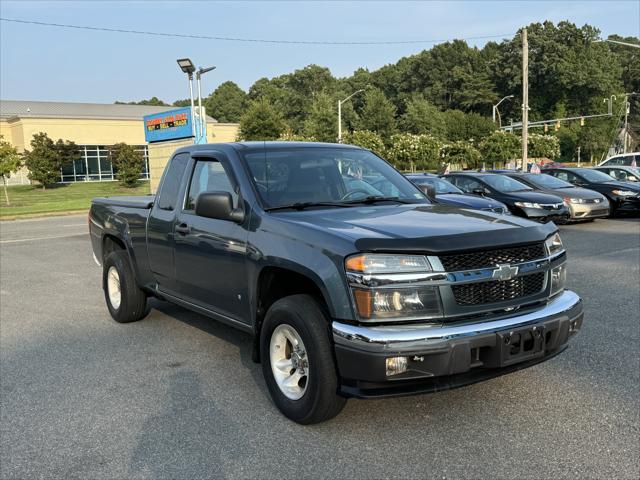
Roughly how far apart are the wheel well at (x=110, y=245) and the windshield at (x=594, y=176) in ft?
49.9

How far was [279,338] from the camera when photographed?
13.1ft

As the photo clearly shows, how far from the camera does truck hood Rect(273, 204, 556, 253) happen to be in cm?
342

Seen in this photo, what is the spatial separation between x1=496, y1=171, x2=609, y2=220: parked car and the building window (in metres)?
42.7

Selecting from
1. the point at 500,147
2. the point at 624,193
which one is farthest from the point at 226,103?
the point at 624,193

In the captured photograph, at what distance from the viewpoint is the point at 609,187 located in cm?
1728

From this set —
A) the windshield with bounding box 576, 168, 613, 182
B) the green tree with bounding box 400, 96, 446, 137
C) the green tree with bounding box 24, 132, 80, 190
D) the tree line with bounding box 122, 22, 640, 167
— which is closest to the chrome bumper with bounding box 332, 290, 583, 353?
the windshield with bounding box 576, 168, 613, 182

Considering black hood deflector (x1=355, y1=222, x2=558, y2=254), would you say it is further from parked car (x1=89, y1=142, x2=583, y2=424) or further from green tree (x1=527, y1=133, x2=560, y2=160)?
green tree (x1=527, y1=133, x2=560, y2=160)

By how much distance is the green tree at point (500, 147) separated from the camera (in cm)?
5681

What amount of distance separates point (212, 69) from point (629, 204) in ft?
58.6

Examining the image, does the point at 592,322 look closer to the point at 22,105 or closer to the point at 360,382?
the point at 360,382

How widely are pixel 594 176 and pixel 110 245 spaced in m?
15.5

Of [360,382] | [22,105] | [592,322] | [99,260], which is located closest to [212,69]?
[99,260]

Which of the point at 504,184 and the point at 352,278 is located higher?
the point at 352,278

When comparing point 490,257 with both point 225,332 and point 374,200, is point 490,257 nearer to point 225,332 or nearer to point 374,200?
point 374,200
